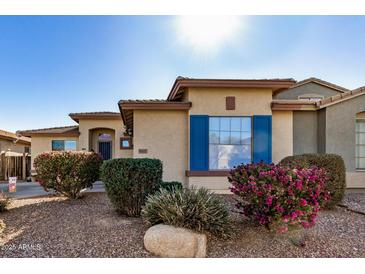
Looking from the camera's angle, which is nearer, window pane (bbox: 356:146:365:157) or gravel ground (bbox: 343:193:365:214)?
gravel ground (bbox: 343:193:365:214)

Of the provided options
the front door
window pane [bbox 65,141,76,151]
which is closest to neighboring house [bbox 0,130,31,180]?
window pane [bbox 65,141,76,151]

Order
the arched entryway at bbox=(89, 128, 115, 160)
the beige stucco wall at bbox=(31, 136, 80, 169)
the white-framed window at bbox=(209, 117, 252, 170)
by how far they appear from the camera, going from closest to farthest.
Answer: the white-framed window at bbox=(209, 117, 252, 170) < the beige stucco wall at bbox=(31, 136, 80, 169) < the arched entryway at bbox=(89, 128, 115, 160)

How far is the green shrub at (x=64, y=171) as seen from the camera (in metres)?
7.39

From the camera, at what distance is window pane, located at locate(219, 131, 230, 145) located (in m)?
8.59

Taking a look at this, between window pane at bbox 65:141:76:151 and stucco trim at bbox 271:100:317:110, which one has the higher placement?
stucco trim at bbox 271:100:317:110

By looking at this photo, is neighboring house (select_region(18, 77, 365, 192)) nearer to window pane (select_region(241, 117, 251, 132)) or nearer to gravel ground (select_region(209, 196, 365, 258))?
window pane (select_region(241, 117, 251, 132))

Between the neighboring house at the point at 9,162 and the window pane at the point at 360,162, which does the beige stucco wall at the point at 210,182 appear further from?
the neighboring house at the point at 9,162

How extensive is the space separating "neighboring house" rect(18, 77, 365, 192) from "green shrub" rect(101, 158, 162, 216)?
2.67 metres

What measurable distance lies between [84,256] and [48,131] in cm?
1286

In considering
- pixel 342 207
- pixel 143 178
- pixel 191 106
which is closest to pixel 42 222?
pixel 143 178

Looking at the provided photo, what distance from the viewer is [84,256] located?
4.09 meters

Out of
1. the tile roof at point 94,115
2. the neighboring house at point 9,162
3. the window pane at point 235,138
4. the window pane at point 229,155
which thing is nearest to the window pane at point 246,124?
the window pane at point 235,138

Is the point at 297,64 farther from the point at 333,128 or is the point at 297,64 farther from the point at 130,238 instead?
the point at 130,238

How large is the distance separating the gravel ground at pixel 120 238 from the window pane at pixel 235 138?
337 centimetres
